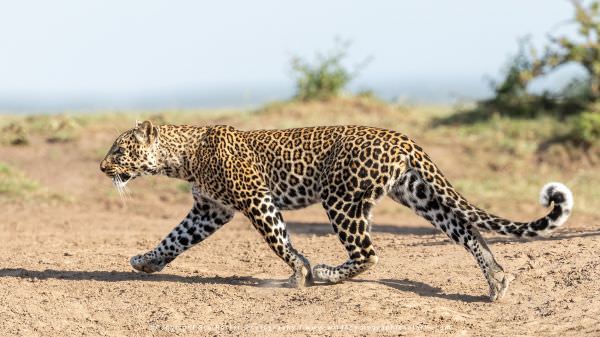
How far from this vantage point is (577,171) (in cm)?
1781

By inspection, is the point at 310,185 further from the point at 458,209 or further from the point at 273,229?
the point at 458,209

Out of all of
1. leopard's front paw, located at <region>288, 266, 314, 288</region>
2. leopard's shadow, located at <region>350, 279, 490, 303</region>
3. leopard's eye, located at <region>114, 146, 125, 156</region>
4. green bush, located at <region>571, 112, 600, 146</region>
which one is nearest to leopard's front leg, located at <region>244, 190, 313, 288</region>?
leopard's front paw, located at <region>288, 266, 314, 288</region>

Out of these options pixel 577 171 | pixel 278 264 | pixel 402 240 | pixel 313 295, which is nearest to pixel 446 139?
pixel 577 171

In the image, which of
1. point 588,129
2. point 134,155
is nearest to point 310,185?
point 134,155

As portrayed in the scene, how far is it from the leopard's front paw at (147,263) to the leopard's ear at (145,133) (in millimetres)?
1100

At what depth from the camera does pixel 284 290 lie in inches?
341

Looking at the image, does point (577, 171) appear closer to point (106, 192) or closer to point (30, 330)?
point (106, 192)

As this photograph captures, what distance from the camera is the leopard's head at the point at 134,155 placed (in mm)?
9102

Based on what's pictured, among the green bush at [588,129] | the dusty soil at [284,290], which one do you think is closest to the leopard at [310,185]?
the dusty soil at [284,290]

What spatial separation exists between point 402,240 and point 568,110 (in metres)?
11.1

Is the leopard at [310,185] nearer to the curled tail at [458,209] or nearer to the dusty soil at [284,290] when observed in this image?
the curled tail at [458,209]

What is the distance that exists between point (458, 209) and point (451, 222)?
0.22 m

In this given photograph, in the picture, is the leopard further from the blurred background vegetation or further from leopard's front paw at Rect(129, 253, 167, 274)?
the blurred background vegetation

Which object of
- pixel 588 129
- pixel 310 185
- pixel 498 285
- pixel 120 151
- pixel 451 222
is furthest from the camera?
pixel 588 129
